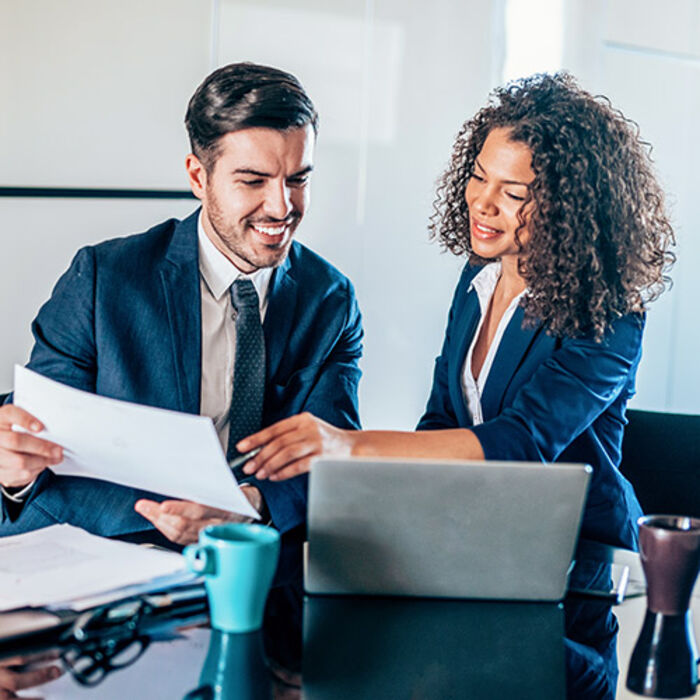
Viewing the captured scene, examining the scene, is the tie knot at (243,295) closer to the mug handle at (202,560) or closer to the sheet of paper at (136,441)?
the sheet of paper at (136,441)

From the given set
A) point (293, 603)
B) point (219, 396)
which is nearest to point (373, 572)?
point (293, 603)

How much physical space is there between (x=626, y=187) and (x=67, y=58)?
1.63m

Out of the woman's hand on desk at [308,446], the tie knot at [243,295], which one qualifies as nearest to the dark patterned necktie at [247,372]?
the tie knot at [243,295]

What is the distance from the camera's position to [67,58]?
2873 millimetres

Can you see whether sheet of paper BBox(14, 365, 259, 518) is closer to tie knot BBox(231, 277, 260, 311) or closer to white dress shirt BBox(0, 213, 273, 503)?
white dress shirt BBox(0, 213, 273, 503)

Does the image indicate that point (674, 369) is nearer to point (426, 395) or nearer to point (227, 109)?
point (426, 395)

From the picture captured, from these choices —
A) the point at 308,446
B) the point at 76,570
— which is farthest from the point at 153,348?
the point at 76,570

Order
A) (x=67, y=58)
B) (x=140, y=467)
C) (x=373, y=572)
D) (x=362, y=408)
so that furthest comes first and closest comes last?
(x=362, y=408) → (x=67, y=58) → (x=140, y=467) → (x=373, y=572)

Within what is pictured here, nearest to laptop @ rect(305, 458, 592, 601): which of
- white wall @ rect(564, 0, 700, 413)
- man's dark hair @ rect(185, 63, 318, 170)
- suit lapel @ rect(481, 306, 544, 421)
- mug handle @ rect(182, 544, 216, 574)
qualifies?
mug handle @ rect(182, 544, 216, 574)

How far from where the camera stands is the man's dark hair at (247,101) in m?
1.84

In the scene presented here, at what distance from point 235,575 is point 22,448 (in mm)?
484

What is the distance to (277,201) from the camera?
6.17 feet

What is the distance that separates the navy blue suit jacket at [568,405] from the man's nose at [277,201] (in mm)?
468

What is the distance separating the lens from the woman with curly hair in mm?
1870
